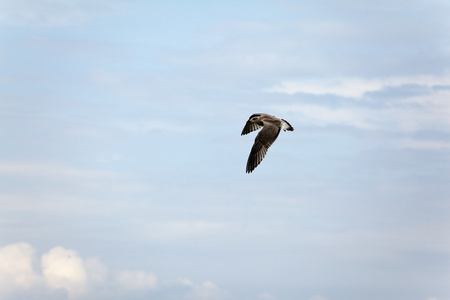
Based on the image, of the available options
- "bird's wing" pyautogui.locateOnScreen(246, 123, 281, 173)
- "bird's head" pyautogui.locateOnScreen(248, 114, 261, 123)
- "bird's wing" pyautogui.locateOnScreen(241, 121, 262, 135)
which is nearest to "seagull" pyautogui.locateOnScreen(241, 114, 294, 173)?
"bird's wing" pyautogui.locateOnScreen(246, 123, 281, 173)

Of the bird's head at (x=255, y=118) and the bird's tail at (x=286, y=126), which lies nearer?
the bird's tail at (x=286, y=126)

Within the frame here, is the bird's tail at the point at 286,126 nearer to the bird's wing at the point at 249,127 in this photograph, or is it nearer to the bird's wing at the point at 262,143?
the bird's wing at the point at 262,143

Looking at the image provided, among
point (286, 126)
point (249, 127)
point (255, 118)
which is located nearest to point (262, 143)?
point (286, 126)

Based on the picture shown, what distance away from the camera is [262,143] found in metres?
57.5

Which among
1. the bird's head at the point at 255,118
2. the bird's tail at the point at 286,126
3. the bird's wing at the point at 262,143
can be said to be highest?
the bird's head at the point at 255,118

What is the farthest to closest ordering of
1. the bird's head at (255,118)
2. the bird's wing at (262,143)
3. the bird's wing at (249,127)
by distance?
the bird's wing at (249,127) < the bird's head at (255,118) < the bird's wing at (262,143)

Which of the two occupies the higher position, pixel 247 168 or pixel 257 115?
pixel 257 115

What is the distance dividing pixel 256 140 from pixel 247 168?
2.34m

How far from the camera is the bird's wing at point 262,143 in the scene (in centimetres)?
5744

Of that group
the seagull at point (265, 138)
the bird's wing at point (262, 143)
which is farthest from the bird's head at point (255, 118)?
the bird's wing at point (262, 143)

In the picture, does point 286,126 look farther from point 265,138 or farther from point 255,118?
point 255,118

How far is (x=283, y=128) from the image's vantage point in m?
57.6

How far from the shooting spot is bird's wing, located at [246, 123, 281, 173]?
188 ft

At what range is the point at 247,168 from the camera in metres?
57.8
